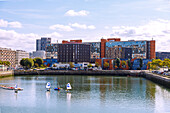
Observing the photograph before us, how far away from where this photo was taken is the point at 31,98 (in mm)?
77750

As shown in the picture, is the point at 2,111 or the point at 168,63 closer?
the point at 2,111

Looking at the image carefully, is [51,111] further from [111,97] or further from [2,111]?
[111,97]

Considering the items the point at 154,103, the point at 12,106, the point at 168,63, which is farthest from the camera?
the point at 168,63

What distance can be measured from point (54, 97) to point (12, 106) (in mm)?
16114

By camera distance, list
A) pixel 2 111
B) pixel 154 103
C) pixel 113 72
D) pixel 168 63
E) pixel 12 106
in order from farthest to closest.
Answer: pixel 113 72, pixel 168 63, pixel 154 103, pixel 12 106, pixel 2 111

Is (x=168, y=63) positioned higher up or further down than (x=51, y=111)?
higher up

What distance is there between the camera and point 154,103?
71000 mm

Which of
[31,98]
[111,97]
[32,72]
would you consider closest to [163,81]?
[111,97]

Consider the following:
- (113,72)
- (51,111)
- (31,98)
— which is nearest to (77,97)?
(31,98)


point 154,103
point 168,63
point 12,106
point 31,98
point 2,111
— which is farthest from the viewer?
point 168,63

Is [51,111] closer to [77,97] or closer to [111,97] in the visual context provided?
[77,97]

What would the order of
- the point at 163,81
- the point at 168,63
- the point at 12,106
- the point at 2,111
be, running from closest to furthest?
the point at 2,111
the point at 12,106
the point at 163,81
the point at 168,63

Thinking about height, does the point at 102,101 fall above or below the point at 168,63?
below

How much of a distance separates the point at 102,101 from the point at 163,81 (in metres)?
45.8
